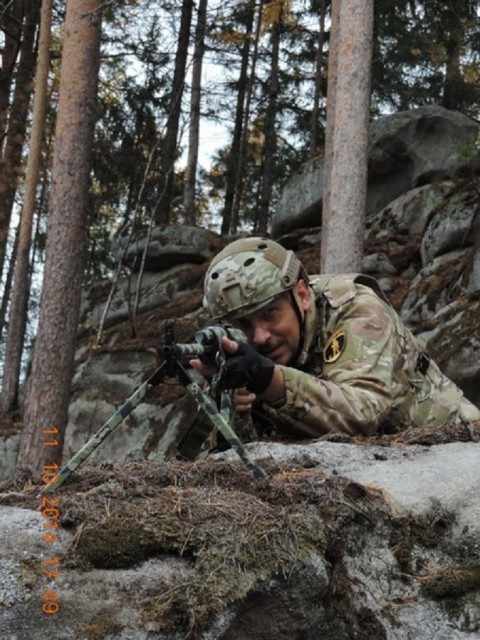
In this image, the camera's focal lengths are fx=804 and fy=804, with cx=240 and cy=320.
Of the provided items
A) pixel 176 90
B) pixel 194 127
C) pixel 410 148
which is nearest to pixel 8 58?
pixel 176 90

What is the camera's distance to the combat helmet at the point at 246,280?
399 centimetres

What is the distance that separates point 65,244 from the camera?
9234 millimetres

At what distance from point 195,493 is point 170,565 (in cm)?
36

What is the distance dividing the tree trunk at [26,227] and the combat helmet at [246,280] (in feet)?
31.3

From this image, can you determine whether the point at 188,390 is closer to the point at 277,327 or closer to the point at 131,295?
the point at 277,327

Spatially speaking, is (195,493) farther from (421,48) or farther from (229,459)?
(421,48)

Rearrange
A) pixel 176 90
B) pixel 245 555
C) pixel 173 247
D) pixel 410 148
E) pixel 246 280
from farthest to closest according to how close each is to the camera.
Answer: pixel 176 90, pixel 173 247, pixel 410 148, pixel 246 280, pixel 245 555

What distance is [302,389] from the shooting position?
3576 millimetres

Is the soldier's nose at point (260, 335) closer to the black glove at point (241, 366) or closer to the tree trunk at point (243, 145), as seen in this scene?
the black glove at point (241, 366)

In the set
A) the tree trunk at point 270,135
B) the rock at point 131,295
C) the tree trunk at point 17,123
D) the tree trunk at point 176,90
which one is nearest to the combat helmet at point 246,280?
the rock at point 131,295

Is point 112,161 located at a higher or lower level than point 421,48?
lower

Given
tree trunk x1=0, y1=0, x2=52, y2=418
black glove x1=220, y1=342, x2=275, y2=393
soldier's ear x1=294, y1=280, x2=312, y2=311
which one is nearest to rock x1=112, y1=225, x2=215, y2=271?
tree trunk x1=0, y1=0, x2=52, y2=418

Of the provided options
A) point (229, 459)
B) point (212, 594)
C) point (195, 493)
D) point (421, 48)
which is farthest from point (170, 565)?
point (421, 48)

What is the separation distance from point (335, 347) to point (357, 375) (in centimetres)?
29
